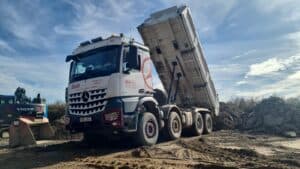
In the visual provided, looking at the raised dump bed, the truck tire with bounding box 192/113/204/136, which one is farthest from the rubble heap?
the raised dump bed

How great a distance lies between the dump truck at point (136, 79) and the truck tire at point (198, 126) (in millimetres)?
53

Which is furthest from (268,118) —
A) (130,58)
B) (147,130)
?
(130,58)

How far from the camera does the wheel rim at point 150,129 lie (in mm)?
9623

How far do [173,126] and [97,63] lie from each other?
362cm

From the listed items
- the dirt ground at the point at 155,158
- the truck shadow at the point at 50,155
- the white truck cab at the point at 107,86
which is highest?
the white truck cab at the point at 107,86

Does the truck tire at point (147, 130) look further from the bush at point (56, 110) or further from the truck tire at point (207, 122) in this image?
the bush at point (56, 110)

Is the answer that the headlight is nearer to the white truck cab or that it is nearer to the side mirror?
the white truck cab

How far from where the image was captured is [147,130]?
9625mm

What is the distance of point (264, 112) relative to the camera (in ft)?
59.2

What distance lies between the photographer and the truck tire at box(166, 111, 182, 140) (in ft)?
36.2

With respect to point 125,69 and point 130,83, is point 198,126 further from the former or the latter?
point 125,69

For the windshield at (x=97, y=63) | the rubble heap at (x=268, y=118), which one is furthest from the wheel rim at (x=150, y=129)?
the rubble heap at (x=268, y=118)

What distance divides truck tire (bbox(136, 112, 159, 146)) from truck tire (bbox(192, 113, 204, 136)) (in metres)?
3.44

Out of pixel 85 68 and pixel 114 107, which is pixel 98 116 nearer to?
pixel 114 107
